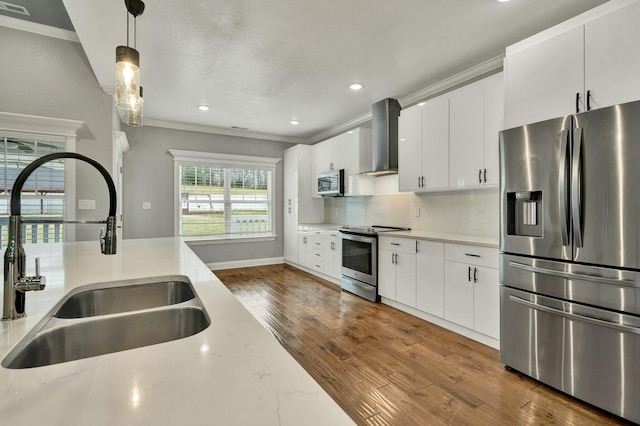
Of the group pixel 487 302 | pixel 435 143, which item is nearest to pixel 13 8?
pixel 435 143

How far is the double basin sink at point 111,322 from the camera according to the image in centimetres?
87

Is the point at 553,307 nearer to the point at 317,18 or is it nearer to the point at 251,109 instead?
the point at 317,18

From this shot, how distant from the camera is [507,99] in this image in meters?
2.29

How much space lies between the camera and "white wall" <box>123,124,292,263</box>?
4863 millimetres

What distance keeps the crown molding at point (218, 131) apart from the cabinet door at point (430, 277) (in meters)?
3.94

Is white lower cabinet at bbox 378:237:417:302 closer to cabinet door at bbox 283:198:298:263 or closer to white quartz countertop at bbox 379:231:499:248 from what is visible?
white quartz countertop at bbox 379:231:499:248

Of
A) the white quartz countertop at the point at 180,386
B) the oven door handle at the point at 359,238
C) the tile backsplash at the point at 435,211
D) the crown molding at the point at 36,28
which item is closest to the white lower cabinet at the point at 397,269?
the oven door handle at the point at 359,238

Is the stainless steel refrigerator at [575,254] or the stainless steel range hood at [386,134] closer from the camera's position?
the stainless steel refrigerator at [575,254]

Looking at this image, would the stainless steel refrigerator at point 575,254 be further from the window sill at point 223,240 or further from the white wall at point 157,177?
the white wall at point 157,177

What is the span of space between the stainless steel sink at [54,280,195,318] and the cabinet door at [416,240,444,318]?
2370 millimetres

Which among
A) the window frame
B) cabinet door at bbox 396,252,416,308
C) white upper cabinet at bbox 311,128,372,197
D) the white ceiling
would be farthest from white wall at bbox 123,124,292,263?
cabinet door at bbox 396,252,416,308

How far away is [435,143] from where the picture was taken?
128 inches

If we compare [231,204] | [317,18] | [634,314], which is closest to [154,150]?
[231,204]

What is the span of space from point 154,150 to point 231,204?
1.57m
